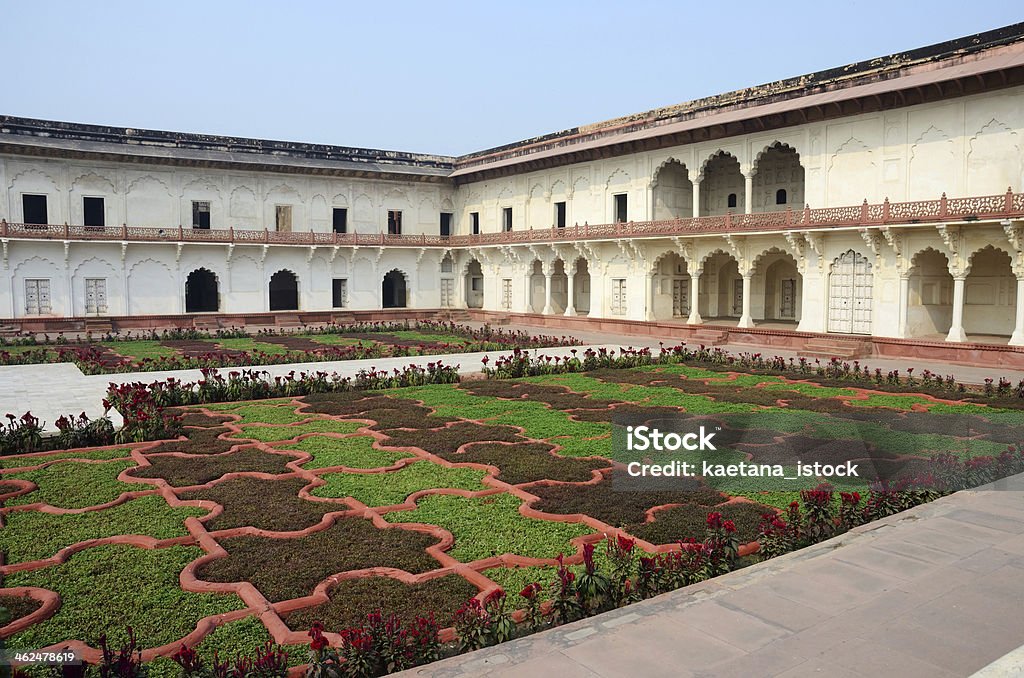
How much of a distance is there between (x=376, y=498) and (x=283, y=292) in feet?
94.9

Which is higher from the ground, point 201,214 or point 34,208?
point 201,214

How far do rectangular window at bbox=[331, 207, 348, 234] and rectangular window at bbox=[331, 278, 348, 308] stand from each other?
2.02 meters

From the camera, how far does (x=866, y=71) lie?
19.2 metres

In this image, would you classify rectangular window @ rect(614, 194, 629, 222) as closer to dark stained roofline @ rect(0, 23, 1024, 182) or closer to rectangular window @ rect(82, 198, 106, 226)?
dark stained roofline @ rect(0, 23, 1024, 182)

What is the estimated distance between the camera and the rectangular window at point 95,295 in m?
26.3

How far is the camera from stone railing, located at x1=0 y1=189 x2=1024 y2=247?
1667 centimetres

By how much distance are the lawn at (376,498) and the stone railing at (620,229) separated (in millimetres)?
7512

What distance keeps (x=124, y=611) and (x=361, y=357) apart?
1266cm

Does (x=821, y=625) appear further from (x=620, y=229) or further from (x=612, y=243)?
(x=612, y=243)

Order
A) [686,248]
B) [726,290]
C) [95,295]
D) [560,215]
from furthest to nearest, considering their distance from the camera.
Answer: [560,215], [726,290], [95,295], [686,248]

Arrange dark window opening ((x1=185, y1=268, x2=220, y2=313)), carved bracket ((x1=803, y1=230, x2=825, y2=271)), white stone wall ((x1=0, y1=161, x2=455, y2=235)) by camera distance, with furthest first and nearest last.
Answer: dark window opening ((x1=185, y1=268, x2=220, y2=313)) < white stone wall ((x1=0, y1=161, x2=455, y2=235)) < carved bracket ((x1=803, y1=230, x2=825, y2=271))

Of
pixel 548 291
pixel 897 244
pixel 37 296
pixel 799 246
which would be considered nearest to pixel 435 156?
pixel 548 291

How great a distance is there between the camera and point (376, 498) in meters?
6.18

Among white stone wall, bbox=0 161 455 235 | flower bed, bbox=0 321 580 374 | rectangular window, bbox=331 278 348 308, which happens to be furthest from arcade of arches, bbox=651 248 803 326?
rectangular window, bbox=331 278 348 308
